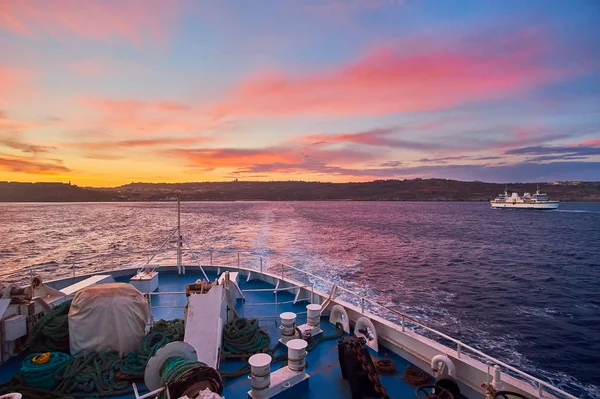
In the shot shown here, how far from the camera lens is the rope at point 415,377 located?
5805mm

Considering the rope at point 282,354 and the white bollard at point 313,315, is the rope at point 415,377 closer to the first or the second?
the rope at point 282,354

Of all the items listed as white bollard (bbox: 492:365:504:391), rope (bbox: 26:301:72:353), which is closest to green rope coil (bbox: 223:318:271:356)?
rope (bbox: 26:301:72:353)

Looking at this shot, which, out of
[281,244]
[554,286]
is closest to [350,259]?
[281,244]

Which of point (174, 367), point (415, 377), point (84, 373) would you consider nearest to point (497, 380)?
point (415, 377)

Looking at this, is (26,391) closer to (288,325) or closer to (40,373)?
(40,373)

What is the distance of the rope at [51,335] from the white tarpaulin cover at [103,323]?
50 centimetres

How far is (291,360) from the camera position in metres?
5.71

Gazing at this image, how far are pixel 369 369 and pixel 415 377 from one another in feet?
3.86

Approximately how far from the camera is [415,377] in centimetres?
591

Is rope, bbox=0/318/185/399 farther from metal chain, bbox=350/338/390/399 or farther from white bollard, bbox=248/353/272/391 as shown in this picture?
metal chain, bbox=350/338/390/399

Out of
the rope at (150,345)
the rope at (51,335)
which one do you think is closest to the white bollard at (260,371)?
the rope at (150,345)

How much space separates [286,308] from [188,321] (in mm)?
3827

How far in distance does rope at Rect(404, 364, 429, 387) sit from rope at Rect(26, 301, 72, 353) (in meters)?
6.59

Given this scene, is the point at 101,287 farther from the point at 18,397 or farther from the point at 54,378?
the point at 18,397
